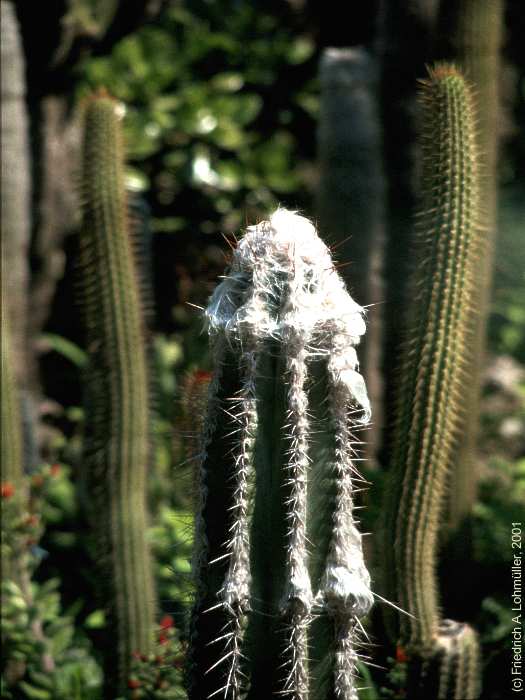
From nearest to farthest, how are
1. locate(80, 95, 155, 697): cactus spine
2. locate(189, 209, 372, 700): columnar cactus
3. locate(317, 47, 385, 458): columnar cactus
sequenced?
locate(189, 209, 372, 700): columnar cactus → locate(80, 95, 155, 697): cactus spine → locate(317, 47, 385, 458): columnar cactus

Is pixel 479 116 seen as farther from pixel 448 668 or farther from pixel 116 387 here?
pixel 448 668

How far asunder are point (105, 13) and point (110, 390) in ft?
7.15

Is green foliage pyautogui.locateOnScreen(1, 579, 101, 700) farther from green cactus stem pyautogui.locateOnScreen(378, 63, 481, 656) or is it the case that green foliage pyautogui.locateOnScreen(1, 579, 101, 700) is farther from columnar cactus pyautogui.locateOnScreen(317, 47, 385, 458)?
columnar cactus pyautogui.locateOnScreen(317, 47, 385, 458)

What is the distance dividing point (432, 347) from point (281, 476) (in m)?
0.77

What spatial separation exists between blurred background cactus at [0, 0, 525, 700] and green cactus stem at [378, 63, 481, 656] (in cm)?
4

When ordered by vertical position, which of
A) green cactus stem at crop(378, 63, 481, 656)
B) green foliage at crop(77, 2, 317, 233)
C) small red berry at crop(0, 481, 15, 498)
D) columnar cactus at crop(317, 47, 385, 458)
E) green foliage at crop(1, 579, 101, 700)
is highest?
green foliage at crop(77, 2, 317, 233)

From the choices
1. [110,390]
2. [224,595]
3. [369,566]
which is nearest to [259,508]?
[224,595]

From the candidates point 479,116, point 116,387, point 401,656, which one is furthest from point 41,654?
point 479,116

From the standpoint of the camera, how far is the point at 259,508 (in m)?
2.02

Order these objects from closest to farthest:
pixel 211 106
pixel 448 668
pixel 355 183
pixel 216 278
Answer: pixel 448 668
pixel 355 183
pixel 216 278
pixel 211 106

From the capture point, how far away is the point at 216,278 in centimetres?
462

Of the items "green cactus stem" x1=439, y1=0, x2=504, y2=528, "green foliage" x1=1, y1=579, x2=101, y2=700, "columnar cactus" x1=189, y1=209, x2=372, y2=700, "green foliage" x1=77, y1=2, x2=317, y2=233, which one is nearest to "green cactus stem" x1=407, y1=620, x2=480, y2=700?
"columnar cactus" x1=189, y1=209, x2=372, y2=700

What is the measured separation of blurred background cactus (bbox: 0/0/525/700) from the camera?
2.81 m

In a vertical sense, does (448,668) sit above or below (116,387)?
below
